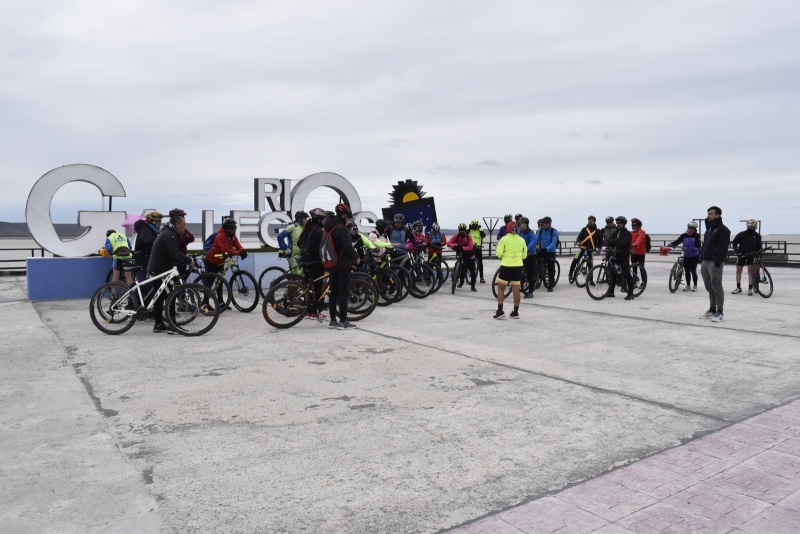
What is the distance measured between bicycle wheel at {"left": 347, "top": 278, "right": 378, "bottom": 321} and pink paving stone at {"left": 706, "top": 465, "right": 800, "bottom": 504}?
6.82 metres

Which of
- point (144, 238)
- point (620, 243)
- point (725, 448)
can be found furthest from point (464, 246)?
point (725, 448)

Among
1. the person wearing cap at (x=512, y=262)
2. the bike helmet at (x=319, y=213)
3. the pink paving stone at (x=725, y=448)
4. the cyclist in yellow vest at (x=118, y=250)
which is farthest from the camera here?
the cyclist in yellow vest at (x=118, y=250)

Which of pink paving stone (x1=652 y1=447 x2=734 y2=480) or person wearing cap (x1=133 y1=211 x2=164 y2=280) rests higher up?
person wearing cap (x1=133 y1=211 x2=164 y2=280)

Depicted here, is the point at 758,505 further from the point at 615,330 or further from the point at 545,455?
the point at 615,330

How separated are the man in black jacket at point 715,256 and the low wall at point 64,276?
12260mm

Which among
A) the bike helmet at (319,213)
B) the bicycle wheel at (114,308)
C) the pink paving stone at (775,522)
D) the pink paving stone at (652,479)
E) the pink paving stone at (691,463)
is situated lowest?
the pink paving stone at (775,522)

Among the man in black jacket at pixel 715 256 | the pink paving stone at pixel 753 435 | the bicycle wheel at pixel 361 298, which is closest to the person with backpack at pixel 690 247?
the man in black jacket at pixel 715 256

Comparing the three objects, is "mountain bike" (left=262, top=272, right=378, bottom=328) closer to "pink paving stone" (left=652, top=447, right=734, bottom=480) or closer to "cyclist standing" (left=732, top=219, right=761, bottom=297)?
"pink paving stone" (left=652, top=447, right=734, bottom=480)

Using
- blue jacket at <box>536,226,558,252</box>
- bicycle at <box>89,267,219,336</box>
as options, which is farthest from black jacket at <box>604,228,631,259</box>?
bicycle at <box>89,267,219,336</box>

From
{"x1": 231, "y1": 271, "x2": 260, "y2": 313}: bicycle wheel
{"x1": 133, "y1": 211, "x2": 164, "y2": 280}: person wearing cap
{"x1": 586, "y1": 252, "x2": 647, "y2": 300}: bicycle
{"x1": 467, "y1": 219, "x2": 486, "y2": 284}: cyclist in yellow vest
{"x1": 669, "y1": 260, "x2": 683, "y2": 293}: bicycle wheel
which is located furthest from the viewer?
{"x1": 467, "y1": 219, "x2": 486, "y2": 284}: cyclist in yellow vest

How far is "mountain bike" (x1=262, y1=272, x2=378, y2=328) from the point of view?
930 cm

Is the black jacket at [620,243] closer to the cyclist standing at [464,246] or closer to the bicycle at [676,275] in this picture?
the bicycle at [676,275]

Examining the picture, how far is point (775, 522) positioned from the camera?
3.26 meters

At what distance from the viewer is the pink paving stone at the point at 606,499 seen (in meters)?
3.37
